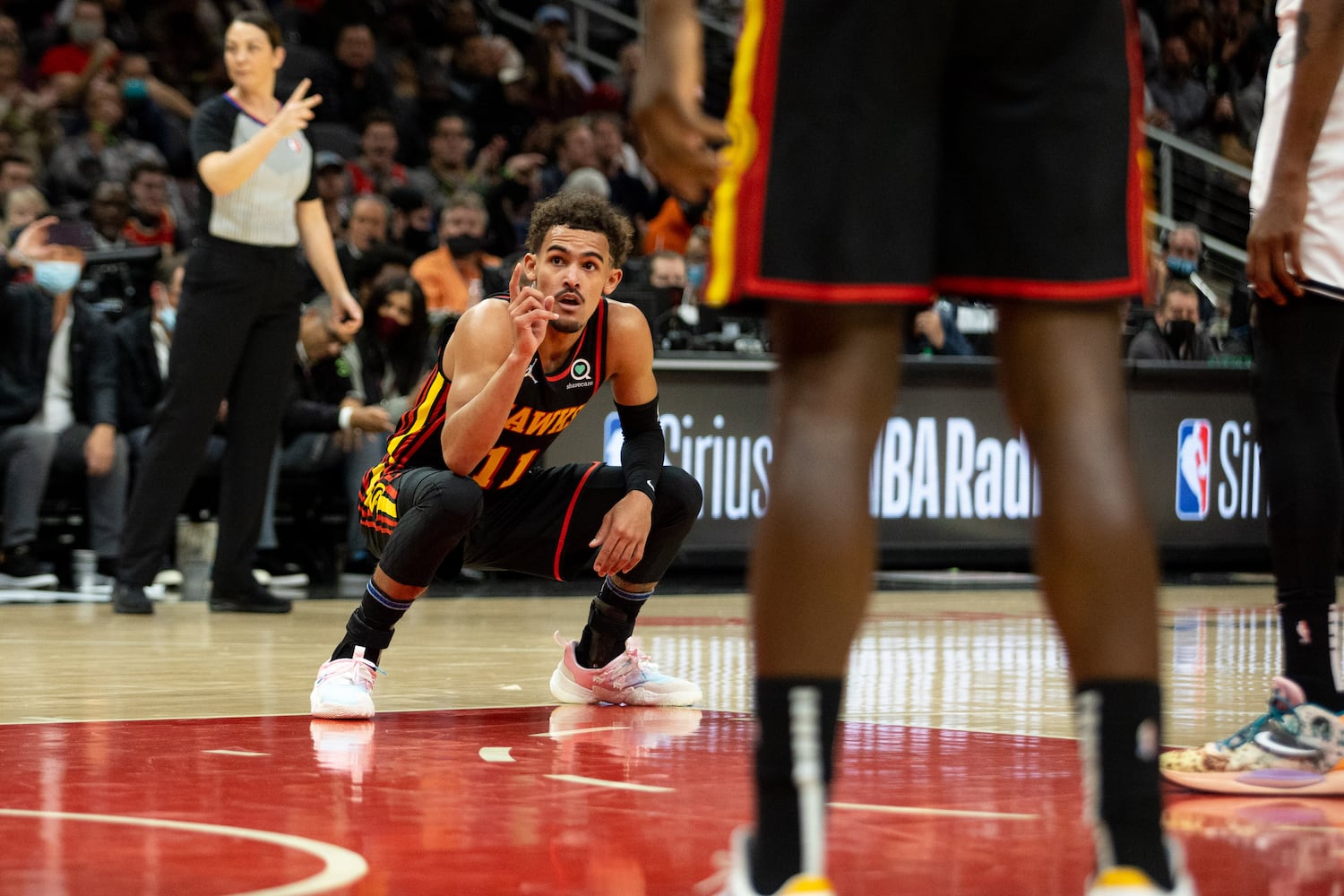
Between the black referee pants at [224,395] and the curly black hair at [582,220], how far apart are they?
2.56 meters

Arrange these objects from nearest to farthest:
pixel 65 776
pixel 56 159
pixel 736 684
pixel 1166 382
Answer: pixel 65 776 < pixel 736 684 < pixel 1166 382 < pixel 56 159

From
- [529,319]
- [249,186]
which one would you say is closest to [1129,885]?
[529,319]

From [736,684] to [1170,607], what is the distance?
3.32 metres

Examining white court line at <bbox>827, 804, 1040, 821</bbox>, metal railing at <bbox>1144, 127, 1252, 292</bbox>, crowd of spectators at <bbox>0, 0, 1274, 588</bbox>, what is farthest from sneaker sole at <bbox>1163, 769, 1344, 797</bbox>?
metal railing at <bbox>1144, 127, 1252, 292</bbox>

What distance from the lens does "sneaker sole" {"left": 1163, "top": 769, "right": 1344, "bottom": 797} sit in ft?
9.32

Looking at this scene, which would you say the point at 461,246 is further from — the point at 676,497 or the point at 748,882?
the point at 748,882

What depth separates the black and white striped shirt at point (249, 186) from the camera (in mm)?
6414

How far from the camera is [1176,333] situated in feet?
31.9

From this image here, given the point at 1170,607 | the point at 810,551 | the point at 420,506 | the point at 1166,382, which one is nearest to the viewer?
the point at 810,551

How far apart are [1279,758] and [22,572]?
19.6 ft

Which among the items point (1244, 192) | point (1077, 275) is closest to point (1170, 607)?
point (1077, 275)

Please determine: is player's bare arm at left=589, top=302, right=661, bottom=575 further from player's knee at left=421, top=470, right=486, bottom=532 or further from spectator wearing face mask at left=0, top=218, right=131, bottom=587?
spectator wearing face mask at left=0, top=218, right=131, bottom=587

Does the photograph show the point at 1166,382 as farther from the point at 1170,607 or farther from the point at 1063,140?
the point at 1063,140

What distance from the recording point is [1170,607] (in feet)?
23.9
